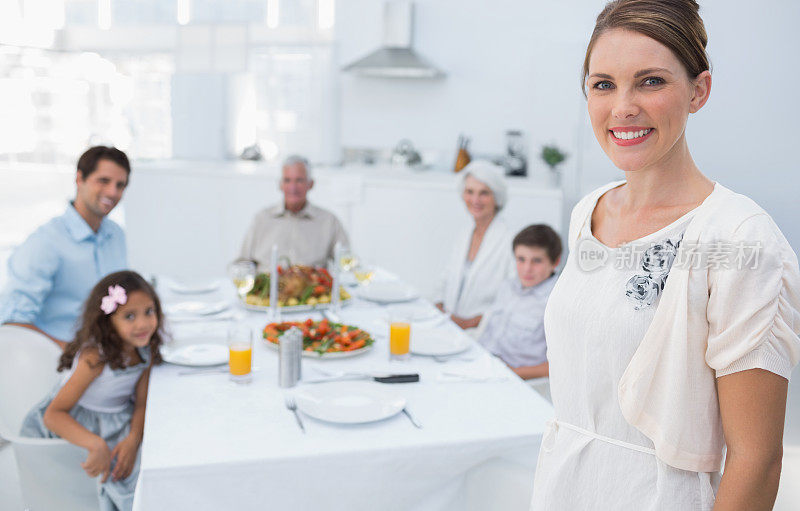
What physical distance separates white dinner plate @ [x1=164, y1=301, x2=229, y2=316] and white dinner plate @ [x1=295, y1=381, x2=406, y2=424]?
816mm

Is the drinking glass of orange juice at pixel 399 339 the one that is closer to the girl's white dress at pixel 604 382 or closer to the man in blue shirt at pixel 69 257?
the girl's white dress at pixel 604 382

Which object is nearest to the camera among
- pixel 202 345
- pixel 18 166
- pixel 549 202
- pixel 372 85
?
pixel 202 345

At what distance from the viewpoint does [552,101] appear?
406 cm

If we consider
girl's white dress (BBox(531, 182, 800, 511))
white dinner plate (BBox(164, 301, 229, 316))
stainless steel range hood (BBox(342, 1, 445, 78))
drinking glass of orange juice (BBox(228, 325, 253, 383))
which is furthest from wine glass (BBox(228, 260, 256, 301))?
stainless steel range hood (BBox(342, 1, 445, 78))

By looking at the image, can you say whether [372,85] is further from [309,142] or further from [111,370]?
[111,370]

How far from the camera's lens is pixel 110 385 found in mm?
1694

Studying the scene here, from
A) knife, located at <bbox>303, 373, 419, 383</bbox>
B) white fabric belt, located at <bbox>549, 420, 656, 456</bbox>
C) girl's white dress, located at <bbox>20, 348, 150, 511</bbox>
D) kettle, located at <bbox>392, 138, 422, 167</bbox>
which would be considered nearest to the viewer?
white fabric belt, located at <bbox>549, 420, 656, 456</bbox>

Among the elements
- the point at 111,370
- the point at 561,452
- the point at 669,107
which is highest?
the point at 669,107

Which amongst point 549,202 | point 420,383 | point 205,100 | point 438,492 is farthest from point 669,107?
point 205,100

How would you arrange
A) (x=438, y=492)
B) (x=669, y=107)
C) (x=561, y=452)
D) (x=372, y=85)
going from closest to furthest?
(x=669, y=107), (x=561, y=452), (x=438, y=492), (x=372, y=85)

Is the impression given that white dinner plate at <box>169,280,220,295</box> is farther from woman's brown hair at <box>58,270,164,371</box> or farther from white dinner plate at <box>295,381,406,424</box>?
white dinner plate at <box>295,381,406,424</box>

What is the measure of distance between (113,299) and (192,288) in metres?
0.93

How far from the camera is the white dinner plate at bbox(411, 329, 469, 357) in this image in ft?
5.96

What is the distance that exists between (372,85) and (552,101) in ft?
5.05
